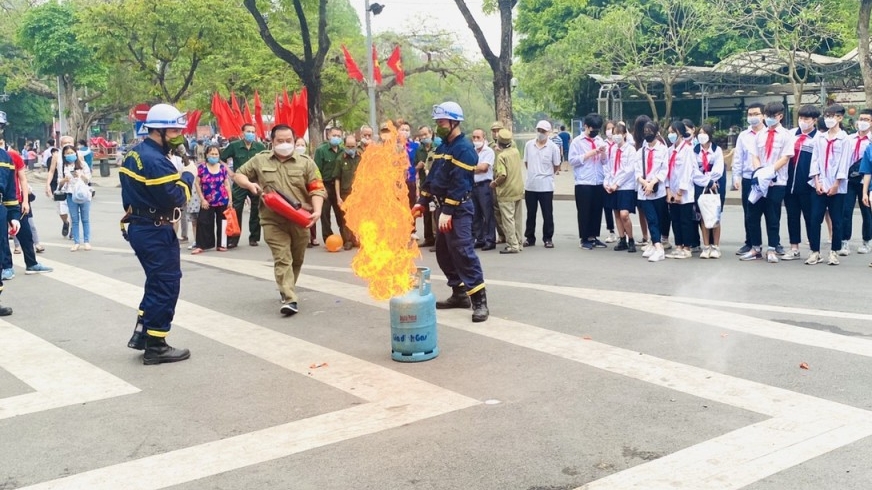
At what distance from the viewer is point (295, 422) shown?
5340 mm

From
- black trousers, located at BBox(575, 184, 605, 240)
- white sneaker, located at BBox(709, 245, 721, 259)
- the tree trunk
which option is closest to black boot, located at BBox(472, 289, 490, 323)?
white sneaker, located at BBox(709, 245, 721, 259)

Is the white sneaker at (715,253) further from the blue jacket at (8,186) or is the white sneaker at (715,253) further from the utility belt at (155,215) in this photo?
the blue jacket at (8,186)

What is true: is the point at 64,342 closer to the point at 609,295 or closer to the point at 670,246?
the point at 609,295

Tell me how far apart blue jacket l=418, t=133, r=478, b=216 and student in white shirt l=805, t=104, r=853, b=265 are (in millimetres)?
4952

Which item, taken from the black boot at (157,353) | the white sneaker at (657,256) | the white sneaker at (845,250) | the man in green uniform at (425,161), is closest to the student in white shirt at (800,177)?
the white sneaker at (845,250)

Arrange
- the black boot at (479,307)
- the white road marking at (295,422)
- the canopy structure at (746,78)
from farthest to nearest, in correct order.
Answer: the canopy structure at (746,78)
the black boot at (479,307)
the white road marking at (295,422)

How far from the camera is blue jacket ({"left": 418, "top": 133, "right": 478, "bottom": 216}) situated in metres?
8.12

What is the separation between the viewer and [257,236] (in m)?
14.2

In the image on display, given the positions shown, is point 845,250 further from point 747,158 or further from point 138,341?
point 138,341

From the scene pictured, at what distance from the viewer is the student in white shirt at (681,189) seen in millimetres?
11289

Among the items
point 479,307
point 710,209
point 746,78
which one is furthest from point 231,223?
point 746,78

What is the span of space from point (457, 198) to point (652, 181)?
430 cm

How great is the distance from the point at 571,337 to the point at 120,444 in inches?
151

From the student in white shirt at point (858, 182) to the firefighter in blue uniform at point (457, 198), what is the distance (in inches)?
211
